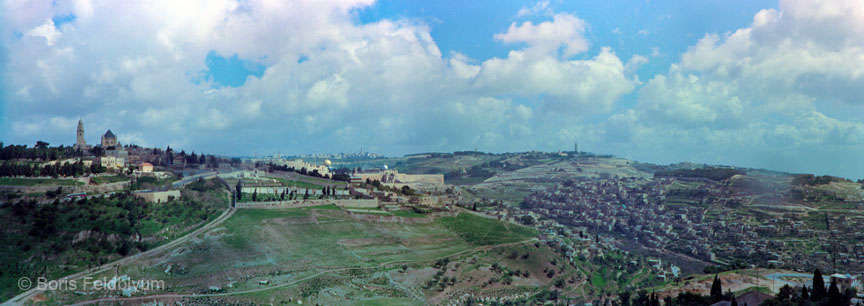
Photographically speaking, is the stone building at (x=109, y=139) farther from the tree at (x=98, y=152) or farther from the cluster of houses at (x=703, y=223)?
the cluster of houses at (x=703, y=223)

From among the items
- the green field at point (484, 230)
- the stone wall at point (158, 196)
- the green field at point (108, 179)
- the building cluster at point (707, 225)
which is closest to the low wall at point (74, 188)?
the green field at point (108, 179)

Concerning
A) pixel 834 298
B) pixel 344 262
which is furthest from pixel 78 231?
pixel 834 298

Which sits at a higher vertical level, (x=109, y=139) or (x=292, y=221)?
(x=109, y=139)

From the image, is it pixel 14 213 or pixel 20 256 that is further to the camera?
pixel 14 213

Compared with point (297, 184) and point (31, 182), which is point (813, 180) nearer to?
point (297, 184)

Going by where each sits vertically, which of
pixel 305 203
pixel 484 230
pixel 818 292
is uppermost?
pixel 305 203

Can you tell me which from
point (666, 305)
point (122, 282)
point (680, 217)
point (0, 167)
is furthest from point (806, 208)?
point (0, 167)

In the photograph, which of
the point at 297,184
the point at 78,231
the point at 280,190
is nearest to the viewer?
the point at 78,231

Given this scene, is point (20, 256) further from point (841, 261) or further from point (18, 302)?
point (841, 261)
